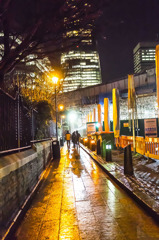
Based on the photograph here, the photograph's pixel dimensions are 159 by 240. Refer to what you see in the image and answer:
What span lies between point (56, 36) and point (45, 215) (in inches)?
194

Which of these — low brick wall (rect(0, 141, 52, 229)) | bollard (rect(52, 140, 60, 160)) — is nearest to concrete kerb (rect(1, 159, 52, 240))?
low brick wall (rect(0, 141, 52, 229))

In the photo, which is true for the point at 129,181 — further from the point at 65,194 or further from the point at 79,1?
the point at 79,1

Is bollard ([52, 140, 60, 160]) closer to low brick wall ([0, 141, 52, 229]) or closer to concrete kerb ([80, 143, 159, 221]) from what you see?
concrete kerb ([80, 143, 159, 221])

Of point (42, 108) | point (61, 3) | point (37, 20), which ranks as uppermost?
point (61, 3)

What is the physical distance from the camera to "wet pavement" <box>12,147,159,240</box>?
142 inches

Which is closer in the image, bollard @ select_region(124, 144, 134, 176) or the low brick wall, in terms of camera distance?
the low brick wall

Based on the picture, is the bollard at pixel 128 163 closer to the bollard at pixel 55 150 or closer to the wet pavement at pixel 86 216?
the wet pavement at pixel 86 216

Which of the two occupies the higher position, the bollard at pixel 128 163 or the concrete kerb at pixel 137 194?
the bollard at pixel 128 163

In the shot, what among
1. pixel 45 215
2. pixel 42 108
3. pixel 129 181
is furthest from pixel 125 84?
pixel 45 215

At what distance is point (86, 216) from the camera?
14.5ft

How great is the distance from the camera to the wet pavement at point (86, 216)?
362cm

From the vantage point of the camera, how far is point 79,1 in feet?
16.7

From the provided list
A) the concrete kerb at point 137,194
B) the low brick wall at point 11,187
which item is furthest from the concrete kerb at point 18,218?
Result: the concrete kerb at point 137,194

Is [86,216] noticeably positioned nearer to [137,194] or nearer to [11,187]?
[137,194]
